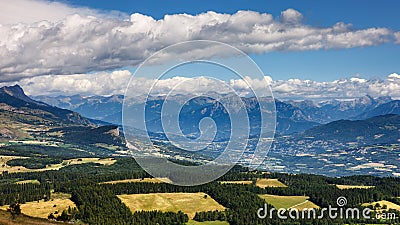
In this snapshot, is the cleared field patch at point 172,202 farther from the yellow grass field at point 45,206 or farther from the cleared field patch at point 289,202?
the cleared field patch at point 289,202

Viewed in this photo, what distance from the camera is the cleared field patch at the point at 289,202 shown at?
17825 centimetres

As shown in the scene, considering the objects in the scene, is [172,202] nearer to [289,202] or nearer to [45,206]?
[45,206]

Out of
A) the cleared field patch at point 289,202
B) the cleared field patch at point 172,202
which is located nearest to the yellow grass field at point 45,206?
the cleared field patch at point 172,202

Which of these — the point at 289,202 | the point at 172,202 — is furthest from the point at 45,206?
the point at 289,202

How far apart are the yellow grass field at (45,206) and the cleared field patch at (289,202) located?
8044 centimetres

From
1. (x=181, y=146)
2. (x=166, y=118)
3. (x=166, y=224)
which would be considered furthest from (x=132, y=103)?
(x=166, y=224)

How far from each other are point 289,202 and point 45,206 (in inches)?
3779

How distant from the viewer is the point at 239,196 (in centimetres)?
19050

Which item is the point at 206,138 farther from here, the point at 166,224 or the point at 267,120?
the point at 166,224

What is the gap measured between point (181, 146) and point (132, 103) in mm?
5712

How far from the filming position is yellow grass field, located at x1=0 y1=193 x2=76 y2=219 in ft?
475

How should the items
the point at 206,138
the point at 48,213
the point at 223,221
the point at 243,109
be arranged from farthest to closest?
the point at 223,221 → the point at 48,213 → the point at 206,138 → the point at 243,109

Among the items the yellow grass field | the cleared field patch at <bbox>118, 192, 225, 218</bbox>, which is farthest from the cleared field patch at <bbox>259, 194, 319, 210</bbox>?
the yellow grass field

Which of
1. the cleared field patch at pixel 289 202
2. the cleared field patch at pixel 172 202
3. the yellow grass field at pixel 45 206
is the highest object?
the yellow grass field at pixel 45 206
